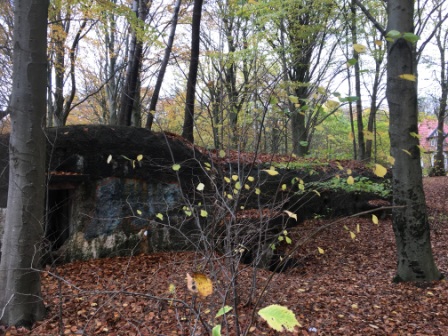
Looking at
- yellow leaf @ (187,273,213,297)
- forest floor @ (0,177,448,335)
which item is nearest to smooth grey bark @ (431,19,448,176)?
forest floor @ (0,177,448,335)

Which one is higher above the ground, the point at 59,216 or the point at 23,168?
the point at 23,168

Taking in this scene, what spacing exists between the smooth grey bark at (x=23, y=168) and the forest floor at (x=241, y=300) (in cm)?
37

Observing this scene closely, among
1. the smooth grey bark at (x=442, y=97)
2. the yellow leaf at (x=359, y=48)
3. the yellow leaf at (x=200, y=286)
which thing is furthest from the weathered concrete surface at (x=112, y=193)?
the smooth grey bark at (x=442, y=97)

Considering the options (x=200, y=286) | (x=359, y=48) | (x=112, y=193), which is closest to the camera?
(x=200, y=286)

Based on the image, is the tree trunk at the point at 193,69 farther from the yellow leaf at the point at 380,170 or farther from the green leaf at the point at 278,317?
the green leaf at the point at 278,317

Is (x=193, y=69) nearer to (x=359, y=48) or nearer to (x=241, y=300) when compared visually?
(x=241, y=300)

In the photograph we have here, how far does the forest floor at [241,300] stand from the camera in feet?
10.9

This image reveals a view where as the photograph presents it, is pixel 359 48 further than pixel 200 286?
Yes

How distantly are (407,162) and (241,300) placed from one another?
288cm

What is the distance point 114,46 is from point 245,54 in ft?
27.2

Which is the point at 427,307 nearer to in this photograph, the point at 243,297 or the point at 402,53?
the point at 243,297

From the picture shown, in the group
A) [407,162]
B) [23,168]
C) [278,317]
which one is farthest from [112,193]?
[278,317]

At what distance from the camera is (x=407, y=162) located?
447cm

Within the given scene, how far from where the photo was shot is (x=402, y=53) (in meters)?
4.45
